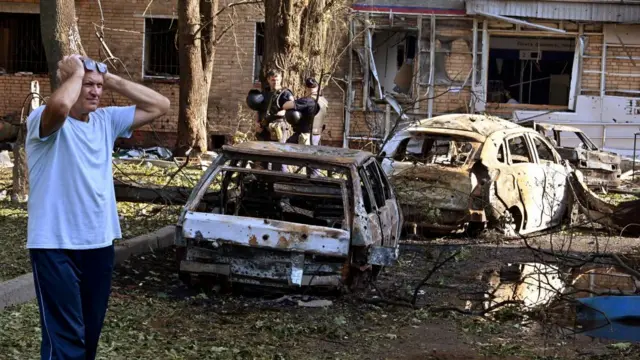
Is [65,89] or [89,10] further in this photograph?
[89,10]

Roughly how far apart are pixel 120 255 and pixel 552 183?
21.1 ft

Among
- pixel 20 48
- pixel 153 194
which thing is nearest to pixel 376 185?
pixel 153 194

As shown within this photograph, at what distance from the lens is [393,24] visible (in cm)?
2306

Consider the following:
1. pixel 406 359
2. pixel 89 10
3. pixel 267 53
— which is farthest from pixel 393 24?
pixel 406 359

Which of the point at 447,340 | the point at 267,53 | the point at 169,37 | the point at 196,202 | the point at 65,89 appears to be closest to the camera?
the point at 65,89

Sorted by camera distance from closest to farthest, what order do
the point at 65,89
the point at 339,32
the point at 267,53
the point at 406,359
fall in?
the point at 65,89
the point at 406,359
the point at 267,53
the point at 339,32

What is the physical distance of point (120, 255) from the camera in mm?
9156

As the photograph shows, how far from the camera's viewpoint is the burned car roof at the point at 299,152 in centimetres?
803

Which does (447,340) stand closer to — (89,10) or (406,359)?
(406,359)

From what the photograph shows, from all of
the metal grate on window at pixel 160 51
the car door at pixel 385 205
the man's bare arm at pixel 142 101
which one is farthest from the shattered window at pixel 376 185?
the metal grate on window at pixel 160 51

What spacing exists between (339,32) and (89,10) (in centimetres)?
642

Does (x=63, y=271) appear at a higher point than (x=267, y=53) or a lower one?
lower

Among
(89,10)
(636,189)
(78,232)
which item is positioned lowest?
(636,189)

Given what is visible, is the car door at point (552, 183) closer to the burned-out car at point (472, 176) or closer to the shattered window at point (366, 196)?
the burned-out car at point (472, 176)
